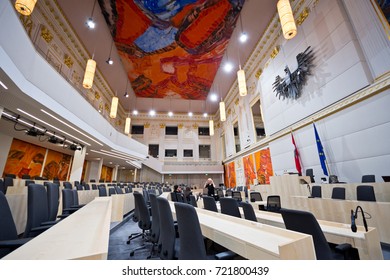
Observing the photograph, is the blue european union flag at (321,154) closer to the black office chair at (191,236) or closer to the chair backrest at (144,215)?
the chair backrest at (144,215)

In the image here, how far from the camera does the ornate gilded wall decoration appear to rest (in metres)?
6.43

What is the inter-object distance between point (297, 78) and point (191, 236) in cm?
771

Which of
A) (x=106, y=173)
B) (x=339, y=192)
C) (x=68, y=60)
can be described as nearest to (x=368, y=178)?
(x=339, y=192)

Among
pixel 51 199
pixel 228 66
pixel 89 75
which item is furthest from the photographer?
pixel 228 66

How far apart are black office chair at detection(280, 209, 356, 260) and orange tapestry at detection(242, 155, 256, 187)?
382 inches

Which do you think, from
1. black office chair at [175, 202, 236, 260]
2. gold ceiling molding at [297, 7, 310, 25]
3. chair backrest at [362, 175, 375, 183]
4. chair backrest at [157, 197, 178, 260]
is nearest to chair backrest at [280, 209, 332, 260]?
black office chair at [175, 202, 236, 260]

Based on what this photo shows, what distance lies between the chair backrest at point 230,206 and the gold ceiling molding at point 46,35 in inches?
389

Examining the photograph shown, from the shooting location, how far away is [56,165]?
9914mm

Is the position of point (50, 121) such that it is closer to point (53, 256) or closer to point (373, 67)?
point (53, 256)

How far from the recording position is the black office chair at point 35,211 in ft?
5.01

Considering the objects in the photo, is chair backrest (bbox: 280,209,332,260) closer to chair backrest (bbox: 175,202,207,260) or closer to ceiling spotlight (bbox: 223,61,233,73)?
chair backrest (bbox: 175,202,207,260)

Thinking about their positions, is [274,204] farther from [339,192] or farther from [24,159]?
[24,159]

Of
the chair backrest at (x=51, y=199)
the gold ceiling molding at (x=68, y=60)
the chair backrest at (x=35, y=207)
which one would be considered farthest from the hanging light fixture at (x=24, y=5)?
the gold ceiling molding at (x=68, y=60)
